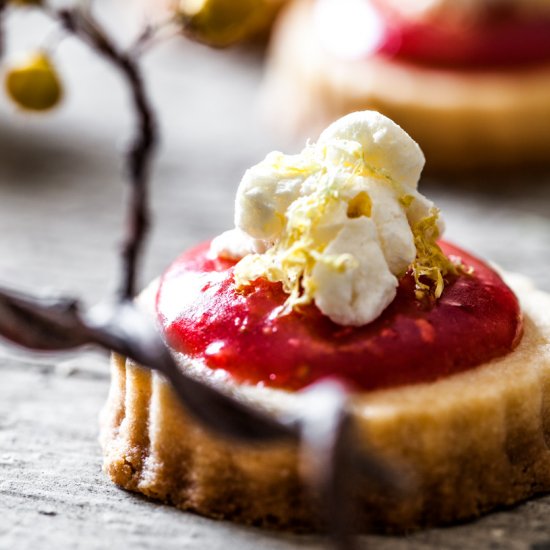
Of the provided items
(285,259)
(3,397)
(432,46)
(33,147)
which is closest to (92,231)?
(33,147)

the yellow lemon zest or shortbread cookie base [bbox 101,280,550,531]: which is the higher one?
the yellow lemon zest

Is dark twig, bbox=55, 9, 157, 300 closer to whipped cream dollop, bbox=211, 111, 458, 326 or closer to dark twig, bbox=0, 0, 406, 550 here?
whipped cream dollop, bbox=211, 111, 458, 326

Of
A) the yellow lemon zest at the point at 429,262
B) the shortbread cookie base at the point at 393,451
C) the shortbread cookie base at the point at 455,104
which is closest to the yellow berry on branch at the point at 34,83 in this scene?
the shortbread cookie base at the point at 393,451

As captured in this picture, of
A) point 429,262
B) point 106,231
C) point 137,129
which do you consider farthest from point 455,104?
point 429,262

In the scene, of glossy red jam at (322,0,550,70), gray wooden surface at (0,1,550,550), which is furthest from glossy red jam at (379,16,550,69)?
gray wooden surface at (0,1,550,550)

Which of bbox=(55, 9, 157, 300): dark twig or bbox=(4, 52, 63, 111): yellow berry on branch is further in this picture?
bbox=(4, 52, 63, 111): yellow berry on branch

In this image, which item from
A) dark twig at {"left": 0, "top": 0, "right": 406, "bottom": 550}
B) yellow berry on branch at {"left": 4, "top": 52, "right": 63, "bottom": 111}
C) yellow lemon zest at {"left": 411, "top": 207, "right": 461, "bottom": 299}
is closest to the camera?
dark twig at {"left": 0, "top": 0, "right": 406, "bottom": 550}
